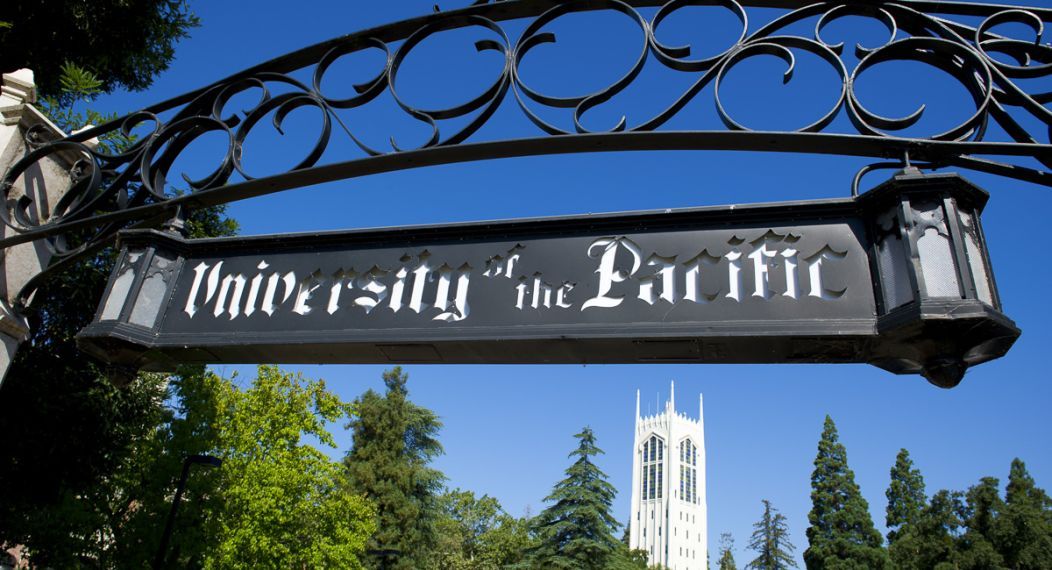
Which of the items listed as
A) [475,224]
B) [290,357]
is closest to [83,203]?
[290,357]

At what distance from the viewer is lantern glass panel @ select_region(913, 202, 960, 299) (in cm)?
224

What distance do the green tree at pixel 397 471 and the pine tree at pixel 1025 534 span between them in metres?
32.4

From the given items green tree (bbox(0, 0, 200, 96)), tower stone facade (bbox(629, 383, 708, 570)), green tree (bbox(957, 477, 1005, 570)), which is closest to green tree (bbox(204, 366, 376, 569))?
green tree (bbox(0, 0, 200, 96))

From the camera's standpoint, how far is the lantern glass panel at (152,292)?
3.19 m

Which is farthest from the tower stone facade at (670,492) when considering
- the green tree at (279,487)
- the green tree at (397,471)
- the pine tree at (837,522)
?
the green tree at (279,487)

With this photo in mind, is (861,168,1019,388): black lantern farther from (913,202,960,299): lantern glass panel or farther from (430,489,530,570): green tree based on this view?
(430,489,530,570): green tree

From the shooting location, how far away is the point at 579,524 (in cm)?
3506

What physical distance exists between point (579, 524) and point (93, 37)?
3149 centimetres

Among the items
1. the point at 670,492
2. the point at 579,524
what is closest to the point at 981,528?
the point at 579,524

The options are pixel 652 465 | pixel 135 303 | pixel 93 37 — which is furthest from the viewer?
pixel 652 465

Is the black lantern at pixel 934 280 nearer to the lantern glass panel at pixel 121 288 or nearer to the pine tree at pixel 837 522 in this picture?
the lantern glass panel at pixel 121 288

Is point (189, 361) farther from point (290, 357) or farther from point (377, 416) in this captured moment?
point (377, 416)

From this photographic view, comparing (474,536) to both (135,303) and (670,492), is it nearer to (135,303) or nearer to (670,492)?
(135,303)

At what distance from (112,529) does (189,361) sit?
16989 mm
